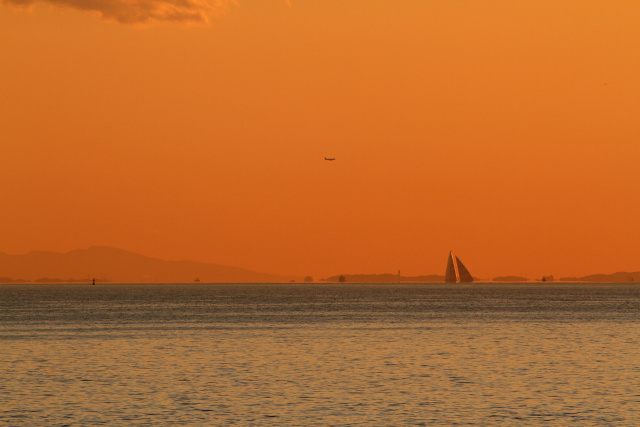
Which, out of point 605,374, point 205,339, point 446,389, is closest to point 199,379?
point 446,389

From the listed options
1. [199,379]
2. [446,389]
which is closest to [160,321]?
[199,379]

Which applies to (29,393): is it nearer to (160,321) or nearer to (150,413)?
(150,413)

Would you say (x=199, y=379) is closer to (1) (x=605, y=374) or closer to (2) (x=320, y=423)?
(2) (x=320, y=423)

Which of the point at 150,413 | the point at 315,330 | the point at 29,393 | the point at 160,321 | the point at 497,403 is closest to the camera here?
the point at 150,413

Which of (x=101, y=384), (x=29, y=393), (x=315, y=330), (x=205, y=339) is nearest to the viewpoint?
(x=29, y=393)

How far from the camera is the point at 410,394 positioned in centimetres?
5825

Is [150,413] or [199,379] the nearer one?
[150,413]

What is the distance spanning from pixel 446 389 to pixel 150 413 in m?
20.0

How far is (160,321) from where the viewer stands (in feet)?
488

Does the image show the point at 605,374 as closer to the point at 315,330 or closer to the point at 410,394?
the point at 410,394

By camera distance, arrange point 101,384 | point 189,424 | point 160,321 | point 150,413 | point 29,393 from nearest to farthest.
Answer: point 189,424 < point 150,413 < point 29,393 < point 101,384 < point 160,321

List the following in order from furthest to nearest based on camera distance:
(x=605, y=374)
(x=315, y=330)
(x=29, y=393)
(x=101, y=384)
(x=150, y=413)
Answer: (x=315, y=330) → (x=605, y=374) → (x=101, y=384) → (x=29, y=393) → (x=150, y=413)

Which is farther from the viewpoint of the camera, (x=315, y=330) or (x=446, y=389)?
(x=315, y=330)

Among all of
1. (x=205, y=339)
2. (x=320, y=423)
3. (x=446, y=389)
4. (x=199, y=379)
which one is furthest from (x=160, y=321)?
(x=320, y=423)
